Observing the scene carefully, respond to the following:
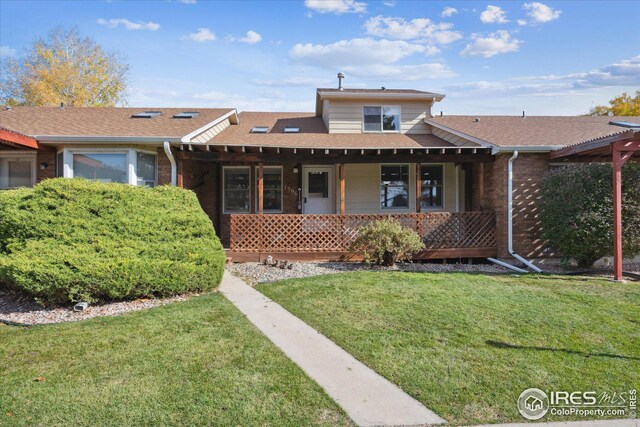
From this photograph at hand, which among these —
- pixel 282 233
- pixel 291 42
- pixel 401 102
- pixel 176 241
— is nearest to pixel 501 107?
pixel 401 102

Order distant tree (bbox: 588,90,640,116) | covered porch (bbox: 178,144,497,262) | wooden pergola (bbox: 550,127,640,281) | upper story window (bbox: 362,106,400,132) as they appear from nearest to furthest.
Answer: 1. wooden pergola (bbox: 550,127,640,281)
2. covered porch (bbox: 178,144,497,262)
3. upper story window (bbox: 362,106,400,132)
4. distant tree (bbox: 588,90,640,116)

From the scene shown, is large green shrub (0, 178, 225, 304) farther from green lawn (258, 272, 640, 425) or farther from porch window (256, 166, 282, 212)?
porch window (256, 166, 282, 212)

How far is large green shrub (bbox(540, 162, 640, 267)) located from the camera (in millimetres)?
8297

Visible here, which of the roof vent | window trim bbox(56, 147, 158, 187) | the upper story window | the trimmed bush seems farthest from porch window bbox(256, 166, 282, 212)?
the trimmed bush

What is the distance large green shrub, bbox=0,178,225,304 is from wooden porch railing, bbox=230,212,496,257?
2.61 m

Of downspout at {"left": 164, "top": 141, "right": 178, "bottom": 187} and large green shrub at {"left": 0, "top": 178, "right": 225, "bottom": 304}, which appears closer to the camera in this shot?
large green shrub at {"left": 0, "top": 178, "right": 225, "bottom": 304}

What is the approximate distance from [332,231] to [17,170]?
8.81 meters

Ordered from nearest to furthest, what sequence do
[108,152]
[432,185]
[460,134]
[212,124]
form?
1. [108,152]
2. [460,134]
3. [212,124]
4. [432,185]

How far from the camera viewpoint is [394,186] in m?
12.7

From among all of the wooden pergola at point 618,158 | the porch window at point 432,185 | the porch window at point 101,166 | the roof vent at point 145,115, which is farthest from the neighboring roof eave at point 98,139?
the wooden pergola at point 618,158

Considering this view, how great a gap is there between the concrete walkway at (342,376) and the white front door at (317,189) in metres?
7.24

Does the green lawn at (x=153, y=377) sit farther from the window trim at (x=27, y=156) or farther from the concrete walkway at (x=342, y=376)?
the window trim at (x=27, y=156)

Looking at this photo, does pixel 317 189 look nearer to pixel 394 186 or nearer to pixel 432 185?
pixel 394 186

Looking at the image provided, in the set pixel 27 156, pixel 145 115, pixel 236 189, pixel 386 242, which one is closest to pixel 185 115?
pixel 145 115
